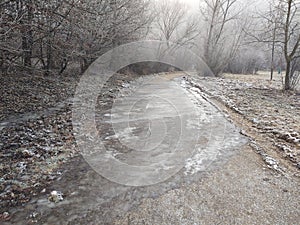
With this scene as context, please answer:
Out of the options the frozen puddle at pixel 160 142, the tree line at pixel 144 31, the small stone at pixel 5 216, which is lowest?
the small stone at pixel 5 216

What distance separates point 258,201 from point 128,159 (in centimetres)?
196

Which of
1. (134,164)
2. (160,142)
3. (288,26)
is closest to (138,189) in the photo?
(134,164)

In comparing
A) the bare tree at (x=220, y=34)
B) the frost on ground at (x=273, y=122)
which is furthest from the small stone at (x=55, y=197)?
the bare tree at (x=220, y=34)

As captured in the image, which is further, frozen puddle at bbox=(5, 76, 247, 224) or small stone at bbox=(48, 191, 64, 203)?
small stone at bbox=(48, 191, 64, 203)

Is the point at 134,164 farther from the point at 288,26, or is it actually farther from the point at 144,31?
the point at 144,31

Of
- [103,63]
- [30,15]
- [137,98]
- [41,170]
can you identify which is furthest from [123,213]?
[103,63]

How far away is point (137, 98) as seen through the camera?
8.28 metres

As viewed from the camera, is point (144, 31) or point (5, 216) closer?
point (5, 216)

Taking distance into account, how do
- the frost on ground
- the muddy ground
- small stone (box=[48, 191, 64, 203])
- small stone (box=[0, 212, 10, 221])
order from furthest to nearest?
the frost on ground → small stone (box=[48, 191, 64, 203]) → the muddy ground → small stone (box=[0, 212, 10, 221])

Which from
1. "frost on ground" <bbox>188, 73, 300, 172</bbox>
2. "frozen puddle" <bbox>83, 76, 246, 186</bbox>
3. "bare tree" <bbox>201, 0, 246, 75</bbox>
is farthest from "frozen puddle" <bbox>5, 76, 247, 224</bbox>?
"bare tree" <bbox>201, 0, 246, 75</bbox>

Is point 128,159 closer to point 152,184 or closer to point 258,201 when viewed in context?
point 152,184

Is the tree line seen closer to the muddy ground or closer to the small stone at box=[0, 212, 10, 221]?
the muddy ground

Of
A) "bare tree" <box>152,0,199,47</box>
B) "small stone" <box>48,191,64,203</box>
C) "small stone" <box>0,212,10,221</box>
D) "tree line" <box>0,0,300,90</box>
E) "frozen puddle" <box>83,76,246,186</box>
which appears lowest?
"small stone" <box>0,212,10,221</box>

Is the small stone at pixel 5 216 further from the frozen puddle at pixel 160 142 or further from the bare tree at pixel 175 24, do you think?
the bare tree at pixel 175 24
